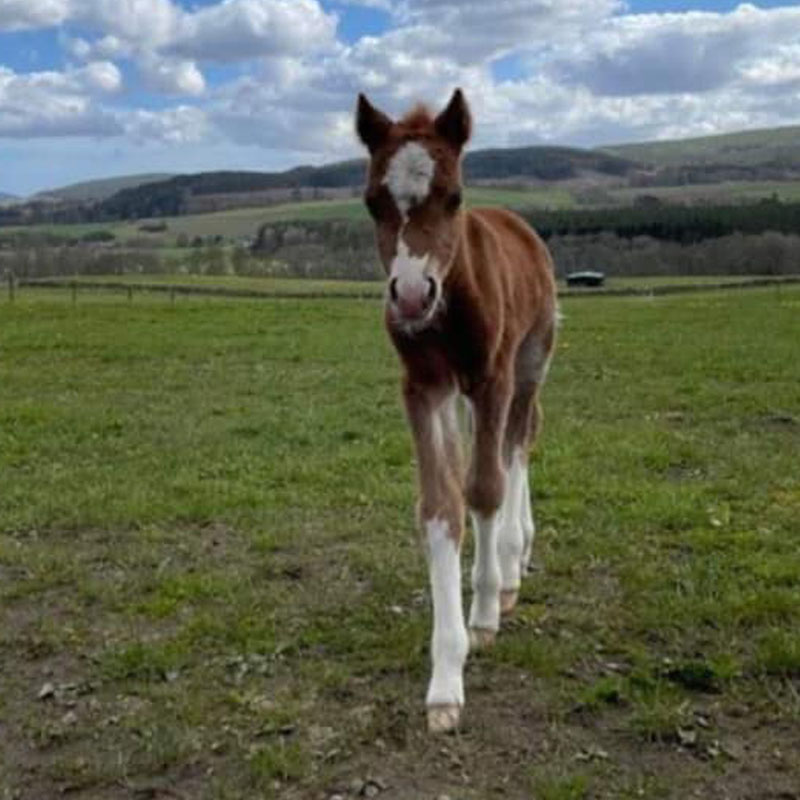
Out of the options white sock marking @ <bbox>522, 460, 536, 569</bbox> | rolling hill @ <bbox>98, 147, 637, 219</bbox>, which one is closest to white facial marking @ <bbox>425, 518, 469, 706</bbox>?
white sock marking @ <bbox>522, 460, 536, 569</bbox>

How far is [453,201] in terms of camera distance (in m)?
5.14

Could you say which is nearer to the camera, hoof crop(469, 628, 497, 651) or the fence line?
hoof crop(469, 628, 497, 651)

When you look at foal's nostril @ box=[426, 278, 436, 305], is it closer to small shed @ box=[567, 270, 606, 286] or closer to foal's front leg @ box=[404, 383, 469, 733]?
foal's front leg @ box=[404, 383, 469, 733]

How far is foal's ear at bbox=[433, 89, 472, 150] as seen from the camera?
17.0 ft

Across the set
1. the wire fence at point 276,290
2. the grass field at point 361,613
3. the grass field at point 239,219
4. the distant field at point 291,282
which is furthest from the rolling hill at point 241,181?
the grass field at point 361,613

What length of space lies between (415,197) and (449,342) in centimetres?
91

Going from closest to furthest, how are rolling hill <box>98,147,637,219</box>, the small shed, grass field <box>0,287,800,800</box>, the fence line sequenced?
grass field <box>0,287,800,800</box>, the fence line, the small shed, rolling hill <box>98,147,637,219</box>

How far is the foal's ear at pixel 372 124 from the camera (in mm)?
5207

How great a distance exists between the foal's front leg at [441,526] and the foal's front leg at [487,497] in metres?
0.16

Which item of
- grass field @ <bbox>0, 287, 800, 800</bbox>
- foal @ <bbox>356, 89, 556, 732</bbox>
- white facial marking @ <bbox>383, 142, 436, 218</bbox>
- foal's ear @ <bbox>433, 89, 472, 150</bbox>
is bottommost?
grass field @ <bbox>0, 287, 800, 800</bbox>

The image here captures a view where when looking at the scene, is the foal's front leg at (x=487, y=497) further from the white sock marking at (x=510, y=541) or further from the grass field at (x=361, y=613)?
the white sock marking at (x=510, y=541)

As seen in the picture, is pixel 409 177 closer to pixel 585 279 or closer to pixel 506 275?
pixel 506 275

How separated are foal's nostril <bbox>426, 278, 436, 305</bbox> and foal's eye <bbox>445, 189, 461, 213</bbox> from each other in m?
0.45

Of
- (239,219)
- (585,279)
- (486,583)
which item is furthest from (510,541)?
(239,219)
